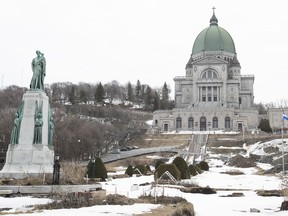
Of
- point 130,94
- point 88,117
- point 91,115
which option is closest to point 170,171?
point 88,117

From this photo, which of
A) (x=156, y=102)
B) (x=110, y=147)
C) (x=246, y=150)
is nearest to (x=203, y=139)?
(x=246, y=150)

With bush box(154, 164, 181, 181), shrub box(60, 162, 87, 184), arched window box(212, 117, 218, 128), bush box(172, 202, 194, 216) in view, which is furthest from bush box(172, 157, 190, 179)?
arched window box(212, 117, 218, 128)

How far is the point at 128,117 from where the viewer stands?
10169 cm

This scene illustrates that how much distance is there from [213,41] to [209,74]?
35.3 ft

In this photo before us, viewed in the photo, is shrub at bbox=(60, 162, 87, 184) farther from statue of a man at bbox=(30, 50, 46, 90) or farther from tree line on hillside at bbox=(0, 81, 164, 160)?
tree line on hillside at bbox=(0, 81, 164, 160)

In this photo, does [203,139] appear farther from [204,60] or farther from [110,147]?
[204,60]

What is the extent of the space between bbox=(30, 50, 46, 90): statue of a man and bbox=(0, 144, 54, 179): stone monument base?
3.60 m

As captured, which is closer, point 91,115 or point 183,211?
point 183,211

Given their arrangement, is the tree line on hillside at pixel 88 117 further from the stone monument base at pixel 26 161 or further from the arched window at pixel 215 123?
the stone monument base at pixel 26 161

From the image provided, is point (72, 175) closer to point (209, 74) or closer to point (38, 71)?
point (38, 71)

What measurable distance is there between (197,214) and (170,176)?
1493 cm

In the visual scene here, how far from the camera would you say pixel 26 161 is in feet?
65.0

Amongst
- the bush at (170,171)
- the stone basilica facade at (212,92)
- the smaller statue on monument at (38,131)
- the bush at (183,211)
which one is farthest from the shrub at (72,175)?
the stone basilica facade at (212,92)

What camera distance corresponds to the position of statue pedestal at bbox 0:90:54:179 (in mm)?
19531
